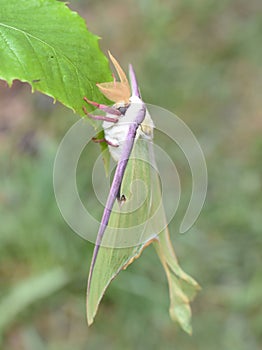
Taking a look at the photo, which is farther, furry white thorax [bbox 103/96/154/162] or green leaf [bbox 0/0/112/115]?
furry white thorax [bbox 103/96/154/162]

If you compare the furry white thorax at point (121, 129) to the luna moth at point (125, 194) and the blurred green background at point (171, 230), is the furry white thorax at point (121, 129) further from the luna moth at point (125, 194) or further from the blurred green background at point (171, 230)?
the blurred green background at point (171, 230)

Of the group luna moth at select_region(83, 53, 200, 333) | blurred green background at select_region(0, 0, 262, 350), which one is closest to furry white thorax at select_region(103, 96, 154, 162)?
luna moth at select_region(83, 53, 200, 333)

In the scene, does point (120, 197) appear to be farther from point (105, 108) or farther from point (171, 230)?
point (171, 230)

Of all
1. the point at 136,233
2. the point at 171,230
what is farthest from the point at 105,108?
the point at 171,230

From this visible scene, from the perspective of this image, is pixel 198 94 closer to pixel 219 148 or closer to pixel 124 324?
pixel 219 148

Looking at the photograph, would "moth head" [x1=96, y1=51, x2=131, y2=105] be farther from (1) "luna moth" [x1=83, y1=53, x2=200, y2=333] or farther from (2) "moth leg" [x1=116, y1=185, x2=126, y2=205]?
(2) "moth leg" [x1=116, y1=185, x2=126, y2=205]

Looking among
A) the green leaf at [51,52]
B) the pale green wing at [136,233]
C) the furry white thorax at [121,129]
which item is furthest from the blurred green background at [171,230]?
the green leaf at [51,52]
